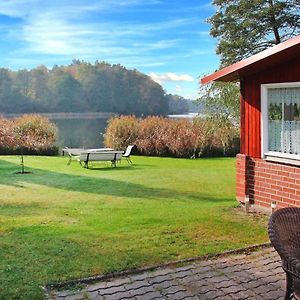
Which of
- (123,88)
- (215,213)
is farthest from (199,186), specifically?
(123,88)

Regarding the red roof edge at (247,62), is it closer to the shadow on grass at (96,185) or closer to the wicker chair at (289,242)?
the shadow on grass at (96,185)

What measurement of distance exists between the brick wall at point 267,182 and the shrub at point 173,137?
11.5 m

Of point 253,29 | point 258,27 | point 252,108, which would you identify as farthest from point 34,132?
point 252,108

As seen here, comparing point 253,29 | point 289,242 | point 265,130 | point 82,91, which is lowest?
point 289,242

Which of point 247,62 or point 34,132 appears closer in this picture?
point 247,62

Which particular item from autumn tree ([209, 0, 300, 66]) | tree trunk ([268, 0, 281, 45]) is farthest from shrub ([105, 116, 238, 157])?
tree trunk ([268, 0, 281, 45])

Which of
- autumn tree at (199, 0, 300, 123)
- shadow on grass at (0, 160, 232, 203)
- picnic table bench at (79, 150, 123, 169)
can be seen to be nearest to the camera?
shadow on grass at (0, 160, 232, 203)

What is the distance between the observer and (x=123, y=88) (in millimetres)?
43875

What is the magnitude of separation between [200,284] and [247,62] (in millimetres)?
3931

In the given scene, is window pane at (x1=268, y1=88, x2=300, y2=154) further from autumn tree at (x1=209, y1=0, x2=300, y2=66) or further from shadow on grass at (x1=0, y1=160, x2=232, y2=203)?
autumn tree at (x1=209, y1=0, x2=300, y2=66)

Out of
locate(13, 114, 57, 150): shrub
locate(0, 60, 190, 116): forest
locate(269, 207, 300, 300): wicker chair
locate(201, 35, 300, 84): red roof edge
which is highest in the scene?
locate(0, 60, 190, 116): forest

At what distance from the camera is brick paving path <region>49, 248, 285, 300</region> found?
3.88 m

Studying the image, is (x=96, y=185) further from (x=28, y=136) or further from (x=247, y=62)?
(x=28, y=136)

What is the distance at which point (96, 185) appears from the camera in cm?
1107
